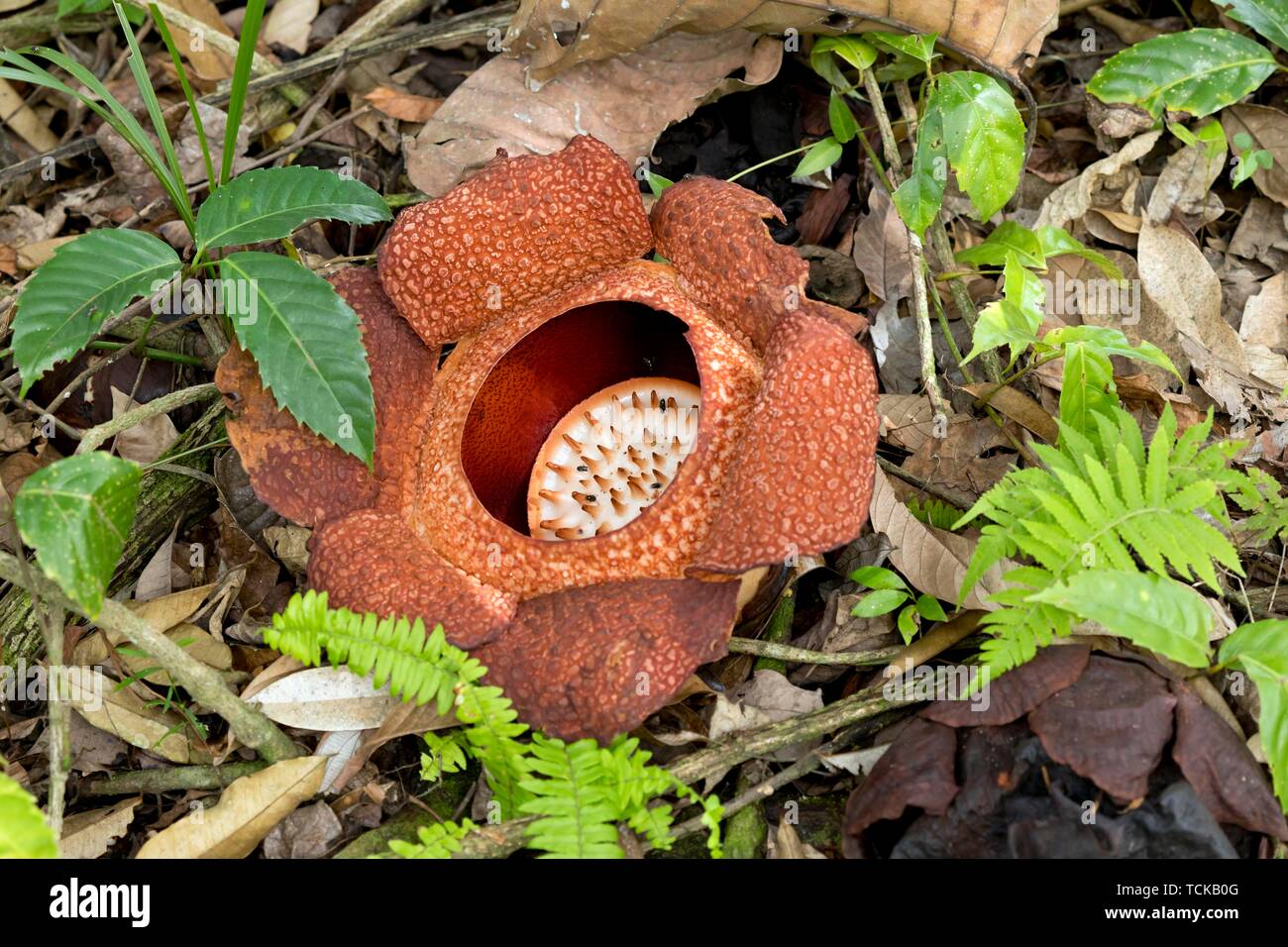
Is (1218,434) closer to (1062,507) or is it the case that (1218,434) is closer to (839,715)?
(1062,507)

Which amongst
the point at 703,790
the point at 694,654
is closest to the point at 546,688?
the point at 694,654

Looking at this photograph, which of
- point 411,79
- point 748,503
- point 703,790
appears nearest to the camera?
point 748,503

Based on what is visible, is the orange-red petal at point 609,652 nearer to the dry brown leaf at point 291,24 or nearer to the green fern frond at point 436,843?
the green fern frond at point 436,843

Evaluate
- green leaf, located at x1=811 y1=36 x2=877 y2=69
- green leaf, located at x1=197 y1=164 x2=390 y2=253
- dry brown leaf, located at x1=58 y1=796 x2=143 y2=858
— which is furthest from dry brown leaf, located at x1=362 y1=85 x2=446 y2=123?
dry brown leaf, located at x1=58 y1=796 x2=143 y2=858

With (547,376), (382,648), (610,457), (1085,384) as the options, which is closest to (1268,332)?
(1085,384)

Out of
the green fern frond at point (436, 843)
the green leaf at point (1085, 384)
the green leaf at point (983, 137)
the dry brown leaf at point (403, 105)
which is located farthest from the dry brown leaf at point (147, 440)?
the green leaf at point (1085, 384)

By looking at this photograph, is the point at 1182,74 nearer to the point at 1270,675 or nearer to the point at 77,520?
the point at 1270,675

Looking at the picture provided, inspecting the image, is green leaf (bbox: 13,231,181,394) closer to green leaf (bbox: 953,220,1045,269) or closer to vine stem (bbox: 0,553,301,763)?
vine stem (bbox: 0,553,301,763)
